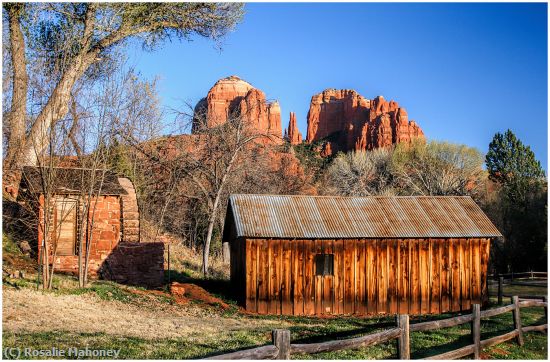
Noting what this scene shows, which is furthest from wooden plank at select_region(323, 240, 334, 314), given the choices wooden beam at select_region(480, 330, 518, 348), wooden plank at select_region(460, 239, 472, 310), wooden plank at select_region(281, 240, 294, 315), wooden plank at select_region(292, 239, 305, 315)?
wooden beam at select_region(480, 330, 518, 348)

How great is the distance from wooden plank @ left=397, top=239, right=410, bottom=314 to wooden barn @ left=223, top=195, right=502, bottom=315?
37 millimetres

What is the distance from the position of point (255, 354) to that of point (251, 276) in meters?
12.8

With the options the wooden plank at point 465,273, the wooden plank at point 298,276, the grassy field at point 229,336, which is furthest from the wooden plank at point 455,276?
the wooden plank at point 298,276

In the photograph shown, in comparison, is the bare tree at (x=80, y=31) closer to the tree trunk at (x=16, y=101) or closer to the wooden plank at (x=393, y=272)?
the tree trunk at (x=16, y=101)

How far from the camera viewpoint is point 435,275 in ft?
71.8

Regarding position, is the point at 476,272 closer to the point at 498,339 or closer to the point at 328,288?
the point at 328,288

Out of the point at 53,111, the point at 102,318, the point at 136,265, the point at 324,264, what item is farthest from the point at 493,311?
the point at 53,111

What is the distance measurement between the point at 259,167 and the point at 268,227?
16810mm

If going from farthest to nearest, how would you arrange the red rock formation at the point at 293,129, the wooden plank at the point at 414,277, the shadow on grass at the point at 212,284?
1. the red rock formation at the point at 293,129
2. the shadow on grass at the point at 212,284
3. the wooden plank at the point at 414,277

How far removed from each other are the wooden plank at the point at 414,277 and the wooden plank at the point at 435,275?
1.79 ft

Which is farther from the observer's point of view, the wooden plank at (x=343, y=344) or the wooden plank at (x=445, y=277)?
the wooden plank at (x=445, y=277)

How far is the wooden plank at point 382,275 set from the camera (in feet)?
69.8

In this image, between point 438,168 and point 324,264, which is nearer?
point 324,264

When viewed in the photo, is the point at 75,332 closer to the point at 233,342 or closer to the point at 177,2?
the point at 233,342
